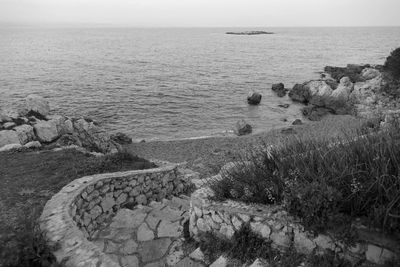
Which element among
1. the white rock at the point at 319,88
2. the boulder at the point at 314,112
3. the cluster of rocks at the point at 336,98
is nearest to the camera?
the boulder at the point at 314,112

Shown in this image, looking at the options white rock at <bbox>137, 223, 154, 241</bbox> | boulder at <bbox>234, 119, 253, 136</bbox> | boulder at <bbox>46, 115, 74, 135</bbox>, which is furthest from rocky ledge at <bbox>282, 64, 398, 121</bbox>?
white rock at <bbox>137, 223, 154, 241</bbox>

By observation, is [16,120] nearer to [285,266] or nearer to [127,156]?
[127,156]

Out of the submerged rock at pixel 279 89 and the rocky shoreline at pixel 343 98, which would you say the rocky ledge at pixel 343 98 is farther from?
the submerged rock at pixel 279 89

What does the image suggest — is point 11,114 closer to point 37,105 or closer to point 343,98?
point 37,105

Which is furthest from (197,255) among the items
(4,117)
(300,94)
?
(300,94)

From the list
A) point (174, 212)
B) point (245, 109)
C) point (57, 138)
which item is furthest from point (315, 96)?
point (174, 212)

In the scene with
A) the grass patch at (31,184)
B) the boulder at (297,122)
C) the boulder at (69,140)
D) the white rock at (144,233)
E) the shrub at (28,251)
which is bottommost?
the boulder at (297,122)

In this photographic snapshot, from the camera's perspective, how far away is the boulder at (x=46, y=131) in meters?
19.1

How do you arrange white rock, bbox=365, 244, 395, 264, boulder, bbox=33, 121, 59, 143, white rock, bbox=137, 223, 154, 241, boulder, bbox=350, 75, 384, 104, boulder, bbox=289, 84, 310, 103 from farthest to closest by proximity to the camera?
boulder, bbox=289, 84, 310, 103, boulder, bbox=350, 75, 384, 104, boulder, bbox=33, 121, 59, 143, white rock, bbox=137, 223, 154, 241, white rock, bbox=365, 244, 395, 264

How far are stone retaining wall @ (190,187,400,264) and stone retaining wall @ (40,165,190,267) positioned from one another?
2241mm

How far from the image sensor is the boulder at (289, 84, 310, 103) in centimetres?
4016

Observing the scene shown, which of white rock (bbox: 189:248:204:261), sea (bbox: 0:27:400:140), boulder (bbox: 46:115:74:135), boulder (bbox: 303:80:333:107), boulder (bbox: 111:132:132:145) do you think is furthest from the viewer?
boulder (bbox: 303:80:333:107)

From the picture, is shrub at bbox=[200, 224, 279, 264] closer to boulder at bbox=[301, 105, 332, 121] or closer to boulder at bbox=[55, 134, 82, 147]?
boulder at bbox=[55, 134, 82, 147]

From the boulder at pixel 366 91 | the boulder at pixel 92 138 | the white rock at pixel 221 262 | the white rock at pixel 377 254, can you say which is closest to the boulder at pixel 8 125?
the boulder at pixel 92 138
